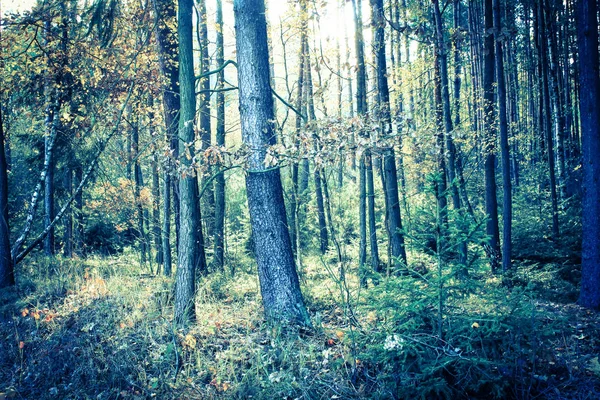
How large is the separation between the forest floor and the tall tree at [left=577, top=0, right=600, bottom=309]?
1.19 meters

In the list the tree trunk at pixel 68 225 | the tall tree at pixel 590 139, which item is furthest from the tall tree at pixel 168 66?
the tall tree at pixel 590 139

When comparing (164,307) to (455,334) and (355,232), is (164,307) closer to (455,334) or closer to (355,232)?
(455,334)

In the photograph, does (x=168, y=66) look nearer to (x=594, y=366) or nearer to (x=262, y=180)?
(x=262, y=180)

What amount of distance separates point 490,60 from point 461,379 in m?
11.0

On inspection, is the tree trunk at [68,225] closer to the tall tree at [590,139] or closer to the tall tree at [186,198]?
the tall tree at [186,198]

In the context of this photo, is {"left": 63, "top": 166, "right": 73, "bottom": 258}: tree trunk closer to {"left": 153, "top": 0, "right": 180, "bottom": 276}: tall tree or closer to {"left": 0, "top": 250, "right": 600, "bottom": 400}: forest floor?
{"left": 153, "top": 0, "right": 180, "bottom": 276}: tall tree

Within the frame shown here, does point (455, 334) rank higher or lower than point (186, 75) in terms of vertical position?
lower

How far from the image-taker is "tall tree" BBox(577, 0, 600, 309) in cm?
768

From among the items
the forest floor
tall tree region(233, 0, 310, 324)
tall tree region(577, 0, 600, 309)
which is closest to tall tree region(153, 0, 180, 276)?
the forest floor

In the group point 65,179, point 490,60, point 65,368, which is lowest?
point 65,368

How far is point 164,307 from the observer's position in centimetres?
603

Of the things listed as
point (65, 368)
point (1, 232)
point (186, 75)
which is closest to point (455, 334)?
point (65, 368)

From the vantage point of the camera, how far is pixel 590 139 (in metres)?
7.72

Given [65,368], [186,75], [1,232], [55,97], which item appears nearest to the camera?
[65,368]
